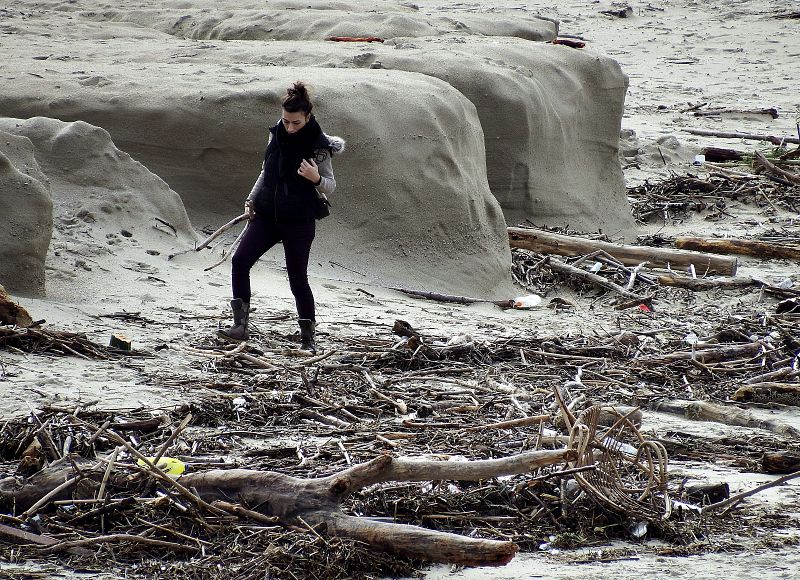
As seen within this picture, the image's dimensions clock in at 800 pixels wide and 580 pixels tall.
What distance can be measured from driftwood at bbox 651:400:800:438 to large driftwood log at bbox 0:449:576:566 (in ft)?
6.73

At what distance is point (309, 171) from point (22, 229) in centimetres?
194

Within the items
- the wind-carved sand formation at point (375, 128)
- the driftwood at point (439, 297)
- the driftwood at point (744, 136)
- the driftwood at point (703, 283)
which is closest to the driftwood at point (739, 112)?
the driftwood at point (744, 136)

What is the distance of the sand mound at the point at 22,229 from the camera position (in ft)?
21.9

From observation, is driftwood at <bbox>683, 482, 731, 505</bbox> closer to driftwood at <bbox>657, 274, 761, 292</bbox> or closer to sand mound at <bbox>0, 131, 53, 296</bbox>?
sand mound at <bbox>0, 131, 53, 296</bbox>

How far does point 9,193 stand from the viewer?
6711mm

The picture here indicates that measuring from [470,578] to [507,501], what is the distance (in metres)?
0.60

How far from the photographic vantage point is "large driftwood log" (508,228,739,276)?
10.1 metres

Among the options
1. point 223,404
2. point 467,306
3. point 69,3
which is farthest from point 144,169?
point 69,3

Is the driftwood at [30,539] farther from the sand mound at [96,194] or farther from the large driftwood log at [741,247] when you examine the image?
the large driftwood log at [741,247]

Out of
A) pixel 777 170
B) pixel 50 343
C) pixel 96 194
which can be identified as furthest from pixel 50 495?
pixel 777 170

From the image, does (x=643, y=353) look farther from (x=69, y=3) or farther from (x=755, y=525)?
(x=69, y=3)

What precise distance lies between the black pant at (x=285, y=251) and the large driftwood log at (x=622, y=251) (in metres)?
4.12

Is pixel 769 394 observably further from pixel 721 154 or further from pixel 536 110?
pixel 721 154

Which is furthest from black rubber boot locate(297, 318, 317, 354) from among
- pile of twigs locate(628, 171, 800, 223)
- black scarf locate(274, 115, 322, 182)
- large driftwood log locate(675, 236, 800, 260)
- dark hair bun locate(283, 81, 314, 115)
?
pile of twigs locate(628, 171, 800, 223)
